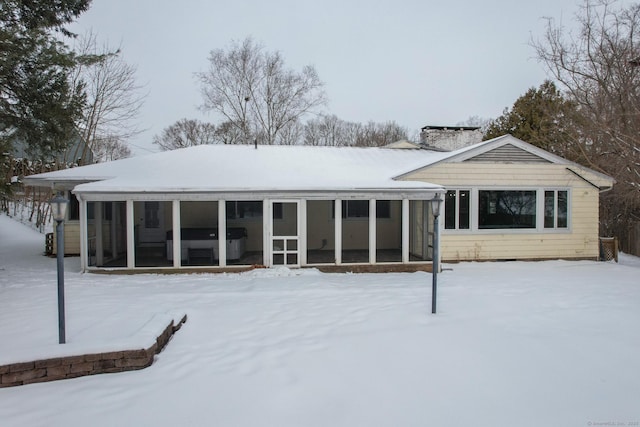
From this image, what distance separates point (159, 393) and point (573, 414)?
3802 mm

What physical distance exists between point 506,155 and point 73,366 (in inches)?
472

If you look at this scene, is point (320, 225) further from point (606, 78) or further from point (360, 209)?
point (606, 78)

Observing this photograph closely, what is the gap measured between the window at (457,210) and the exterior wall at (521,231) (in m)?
0.17

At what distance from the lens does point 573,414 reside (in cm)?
356

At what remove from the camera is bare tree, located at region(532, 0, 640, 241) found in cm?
1255

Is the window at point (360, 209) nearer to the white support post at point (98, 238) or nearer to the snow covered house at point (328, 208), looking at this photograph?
the snow covered house at point (328, 208)

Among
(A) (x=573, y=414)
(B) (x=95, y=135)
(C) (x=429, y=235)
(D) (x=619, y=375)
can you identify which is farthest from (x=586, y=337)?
(B) (x=95, y=135)

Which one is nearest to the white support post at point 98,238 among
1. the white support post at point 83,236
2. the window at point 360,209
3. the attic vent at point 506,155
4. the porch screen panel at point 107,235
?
the porch screen panel at point 107,235

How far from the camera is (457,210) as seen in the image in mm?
12117

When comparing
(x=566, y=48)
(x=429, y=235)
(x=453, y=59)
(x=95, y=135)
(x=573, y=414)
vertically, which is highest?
(x=453, y=59)

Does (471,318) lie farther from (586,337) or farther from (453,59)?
(453,59)

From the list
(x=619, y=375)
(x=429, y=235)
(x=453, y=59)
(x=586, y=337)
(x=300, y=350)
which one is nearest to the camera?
(x=619, y=375)

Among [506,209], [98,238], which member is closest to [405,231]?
[506,209]

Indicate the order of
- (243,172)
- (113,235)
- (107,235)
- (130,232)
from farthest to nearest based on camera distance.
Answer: (107,235) < (113,235) < (243,172) < (130,232)
